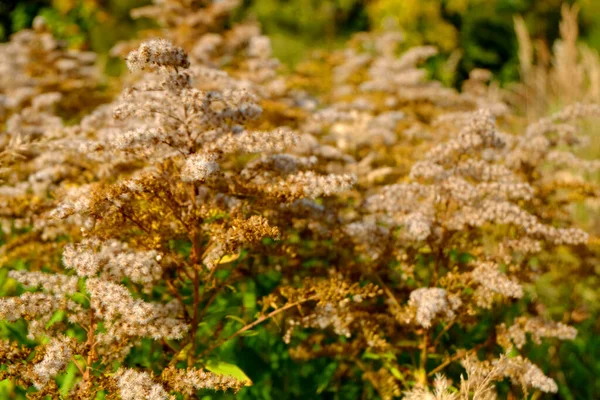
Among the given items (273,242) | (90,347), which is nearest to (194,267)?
(90,347)

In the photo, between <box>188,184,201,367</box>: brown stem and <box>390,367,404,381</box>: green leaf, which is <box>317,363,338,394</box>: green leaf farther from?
<box>188,184,201,367</box>: brown stem

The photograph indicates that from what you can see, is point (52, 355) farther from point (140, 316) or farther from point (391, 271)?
point (391, 271)

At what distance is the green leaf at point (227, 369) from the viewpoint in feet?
9.64

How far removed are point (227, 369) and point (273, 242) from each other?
1.69 meters

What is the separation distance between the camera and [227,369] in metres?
2.99

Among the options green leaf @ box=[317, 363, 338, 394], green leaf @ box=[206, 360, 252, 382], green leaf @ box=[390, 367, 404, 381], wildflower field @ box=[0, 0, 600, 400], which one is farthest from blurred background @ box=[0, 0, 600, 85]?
green leaf @ box=[206, 360, 252, 382]

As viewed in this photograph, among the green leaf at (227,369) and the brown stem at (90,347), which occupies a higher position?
the brown stem at (90,347)

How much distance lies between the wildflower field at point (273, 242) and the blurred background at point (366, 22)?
10.2 metres

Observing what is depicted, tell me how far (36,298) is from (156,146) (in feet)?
3.10

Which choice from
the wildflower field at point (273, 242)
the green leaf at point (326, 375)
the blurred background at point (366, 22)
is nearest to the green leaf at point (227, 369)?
the wildflower field at point (273, 242)

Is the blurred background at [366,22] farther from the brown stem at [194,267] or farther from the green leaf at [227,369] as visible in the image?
the green leaf at [227,369]

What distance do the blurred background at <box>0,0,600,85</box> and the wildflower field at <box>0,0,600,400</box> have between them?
1020 centimetres

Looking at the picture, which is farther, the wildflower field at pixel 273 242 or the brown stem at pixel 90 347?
the wildflower field at pixel 273 242

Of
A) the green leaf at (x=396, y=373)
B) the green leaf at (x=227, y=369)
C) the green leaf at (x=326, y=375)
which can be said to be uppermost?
the green leaf at (x=227, y=369)
